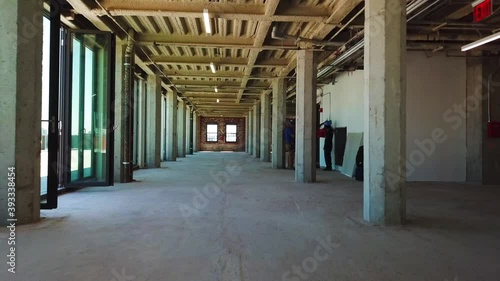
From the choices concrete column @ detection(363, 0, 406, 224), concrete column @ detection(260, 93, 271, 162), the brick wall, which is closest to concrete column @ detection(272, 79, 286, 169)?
concrete column @ detection(260, 93, 271, 162)

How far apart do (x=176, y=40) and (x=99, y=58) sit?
1.97m

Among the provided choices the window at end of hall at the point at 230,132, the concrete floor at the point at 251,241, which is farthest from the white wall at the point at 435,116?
the window at end of hall at the point at 230,132

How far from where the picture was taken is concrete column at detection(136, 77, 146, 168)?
513 inches

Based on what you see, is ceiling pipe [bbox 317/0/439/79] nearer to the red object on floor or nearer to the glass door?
the red object on floor

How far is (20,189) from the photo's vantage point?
14.5 ft

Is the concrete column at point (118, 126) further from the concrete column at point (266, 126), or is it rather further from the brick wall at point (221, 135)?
the brick wall at point (221, 135)

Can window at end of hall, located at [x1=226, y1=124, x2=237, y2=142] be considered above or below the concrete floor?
above

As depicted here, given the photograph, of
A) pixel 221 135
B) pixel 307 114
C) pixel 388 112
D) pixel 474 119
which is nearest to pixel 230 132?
pixel 221 135

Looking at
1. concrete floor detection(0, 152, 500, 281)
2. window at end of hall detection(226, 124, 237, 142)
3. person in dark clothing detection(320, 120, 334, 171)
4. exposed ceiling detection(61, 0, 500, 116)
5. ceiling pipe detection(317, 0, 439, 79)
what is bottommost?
concrete floor detection(0, 152, 500, 281)

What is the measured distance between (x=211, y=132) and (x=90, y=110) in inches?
1111

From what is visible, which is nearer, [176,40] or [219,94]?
[176,40]

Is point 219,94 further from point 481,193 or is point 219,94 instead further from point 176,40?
point 481,193

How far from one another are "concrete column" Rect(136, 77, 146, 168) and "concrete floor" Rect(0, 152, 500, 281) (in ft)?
21.1


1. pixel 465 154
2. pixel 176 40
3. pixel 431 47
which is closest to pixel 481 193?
pixel 465 154
